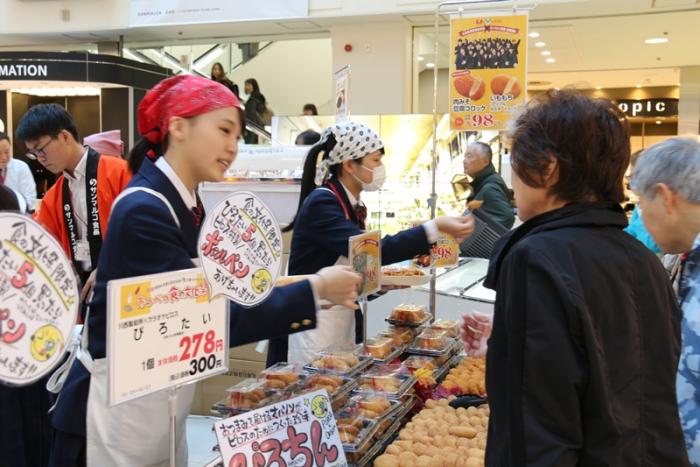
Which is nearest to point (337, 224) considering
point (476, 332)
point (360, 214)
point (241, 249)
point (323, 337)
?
point (360, 214)

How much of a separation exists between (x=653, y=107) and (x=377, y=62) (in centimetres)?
Answer: 785

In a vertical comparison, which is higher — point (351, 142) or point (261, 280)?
point (351, 142)

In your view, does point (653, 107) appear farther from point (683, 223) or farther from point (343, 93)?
point (683, 223)

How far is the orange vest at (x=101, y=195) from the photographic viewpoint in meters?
3.38

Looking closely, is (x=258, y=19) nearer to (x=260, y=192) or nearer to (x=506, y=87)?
(x=260, y=192)

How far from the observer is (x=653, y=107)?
15344 millimetres

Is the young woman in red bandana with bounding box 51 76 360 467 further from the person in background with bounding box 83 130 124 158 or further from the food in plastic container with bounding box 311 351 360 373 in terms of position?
the person in background with bounding box 83 130 124 158

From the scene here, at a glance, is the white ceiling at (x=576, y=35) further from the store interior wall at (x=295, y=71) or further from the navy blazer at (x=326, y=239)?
the navy blazer at (x=326, y=239)

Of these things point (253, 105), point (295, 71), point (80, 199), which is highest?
point (295, 71)

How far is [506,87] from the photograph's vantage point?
3736 millimetres

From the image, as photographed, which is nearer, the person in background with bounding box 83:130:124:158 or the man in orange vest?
the man in orange vest

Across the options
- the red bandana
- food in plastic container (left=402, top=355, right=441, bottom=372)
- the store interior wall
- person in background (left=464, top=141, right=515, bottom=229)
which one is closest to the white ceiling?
the store interior wall

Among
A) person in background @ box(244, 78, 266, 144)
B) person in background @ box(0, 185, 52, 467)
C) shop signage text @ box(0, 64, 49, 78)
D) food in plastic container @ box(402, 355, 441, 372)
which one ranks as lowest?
person in background @ box(0, 185, 52, 467)

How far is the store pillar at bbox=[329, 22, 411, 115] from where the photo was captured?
10734 mm
